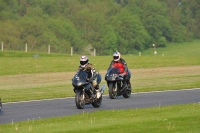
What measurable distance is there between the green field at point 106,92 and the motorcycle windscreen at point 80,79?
6.20ft

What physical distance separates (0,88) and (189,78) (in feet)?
35.6

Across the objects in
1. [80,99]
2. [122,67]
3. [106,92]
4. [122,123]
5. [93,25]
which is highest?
[93,25]

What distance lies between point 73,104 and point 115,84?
8.34 feet

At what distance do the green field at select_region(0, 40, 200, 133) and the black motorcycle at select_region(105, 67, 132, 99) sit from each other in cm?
303

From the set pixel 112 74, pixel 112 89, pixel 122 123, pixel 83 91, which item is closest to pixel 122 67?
pixel 112 74

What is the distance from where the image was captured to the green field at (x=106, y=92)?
15.4 metres

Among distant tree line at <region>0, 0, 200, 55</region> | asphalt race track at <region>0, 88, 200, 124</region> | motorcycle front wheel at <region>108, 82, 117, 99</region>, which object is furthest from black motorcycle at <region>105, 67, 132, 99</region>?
distant tree line at <region>0, 0, 200, 55</region>

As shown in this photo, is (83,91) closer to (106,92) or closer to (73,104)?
(73,104)

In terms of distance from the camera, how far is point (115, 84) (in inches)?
976

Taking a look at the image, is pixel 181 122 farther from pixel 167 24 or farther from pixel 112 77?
pixel 167 24

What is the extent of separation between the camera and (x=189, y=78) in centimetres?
3788

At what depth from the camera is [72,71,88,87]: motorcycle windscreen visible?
2039 cm

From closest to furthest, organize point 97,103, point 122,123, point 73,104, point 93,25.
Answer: point 122,123 < point 97,103 < point 73,104 < point 93,25

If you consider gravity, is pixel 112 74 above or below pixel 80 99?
above
